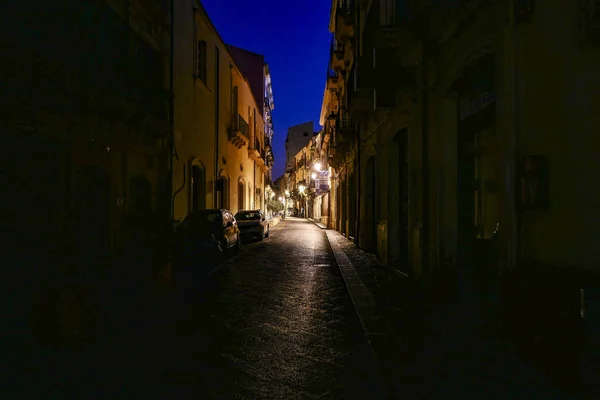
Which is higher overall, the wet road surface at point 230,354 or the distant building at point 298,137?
the distant building at point 298,137

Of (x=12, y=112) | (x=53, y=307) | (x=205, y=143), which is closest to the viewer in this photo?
(x=53, y=307)

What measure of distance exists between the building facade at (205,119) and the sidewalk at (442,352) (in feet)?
35.5

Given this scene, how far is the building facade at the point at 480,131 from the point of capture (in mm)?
4289

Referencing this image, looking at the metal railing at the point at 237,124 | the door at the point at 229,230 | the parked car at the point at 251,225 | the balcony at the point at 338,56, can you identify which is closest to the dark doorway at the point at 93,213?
the door at the point at 229,230

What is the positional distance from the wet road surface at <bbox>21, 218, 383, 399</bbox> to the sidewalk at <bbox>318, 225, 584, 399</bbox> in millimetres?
241

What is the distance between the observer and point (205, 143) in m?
19.6

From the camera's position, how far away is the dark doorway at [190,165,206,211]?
18609mm

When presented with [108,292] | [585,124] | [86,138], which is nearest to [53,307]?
[108,292]

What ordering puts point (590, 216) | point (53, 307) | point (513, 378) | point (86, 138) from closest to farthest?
point (513, 378) < point (590, 216) < point (53, 307) < point (86, 138)

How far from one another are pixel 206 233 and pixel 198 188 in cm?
696

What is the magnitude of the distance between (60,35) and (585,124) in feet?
29.7

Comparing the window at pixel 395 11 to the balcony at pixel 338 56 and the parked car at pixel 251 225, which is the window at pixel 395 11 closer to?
the balcony at pixel 338 56

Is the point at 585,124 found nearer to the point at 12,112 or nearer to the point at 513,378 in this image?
the point at 513,378

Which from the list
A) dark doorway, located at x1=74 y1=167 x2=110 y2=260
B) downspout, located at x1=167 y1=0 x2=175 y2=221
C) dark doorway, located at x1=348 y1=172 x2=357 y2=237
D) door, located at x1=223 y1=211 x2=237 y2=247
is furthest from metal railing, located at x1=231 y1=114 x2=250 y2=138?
dark doorway, located at x1=74 y1=167 x2=110 y2=260
